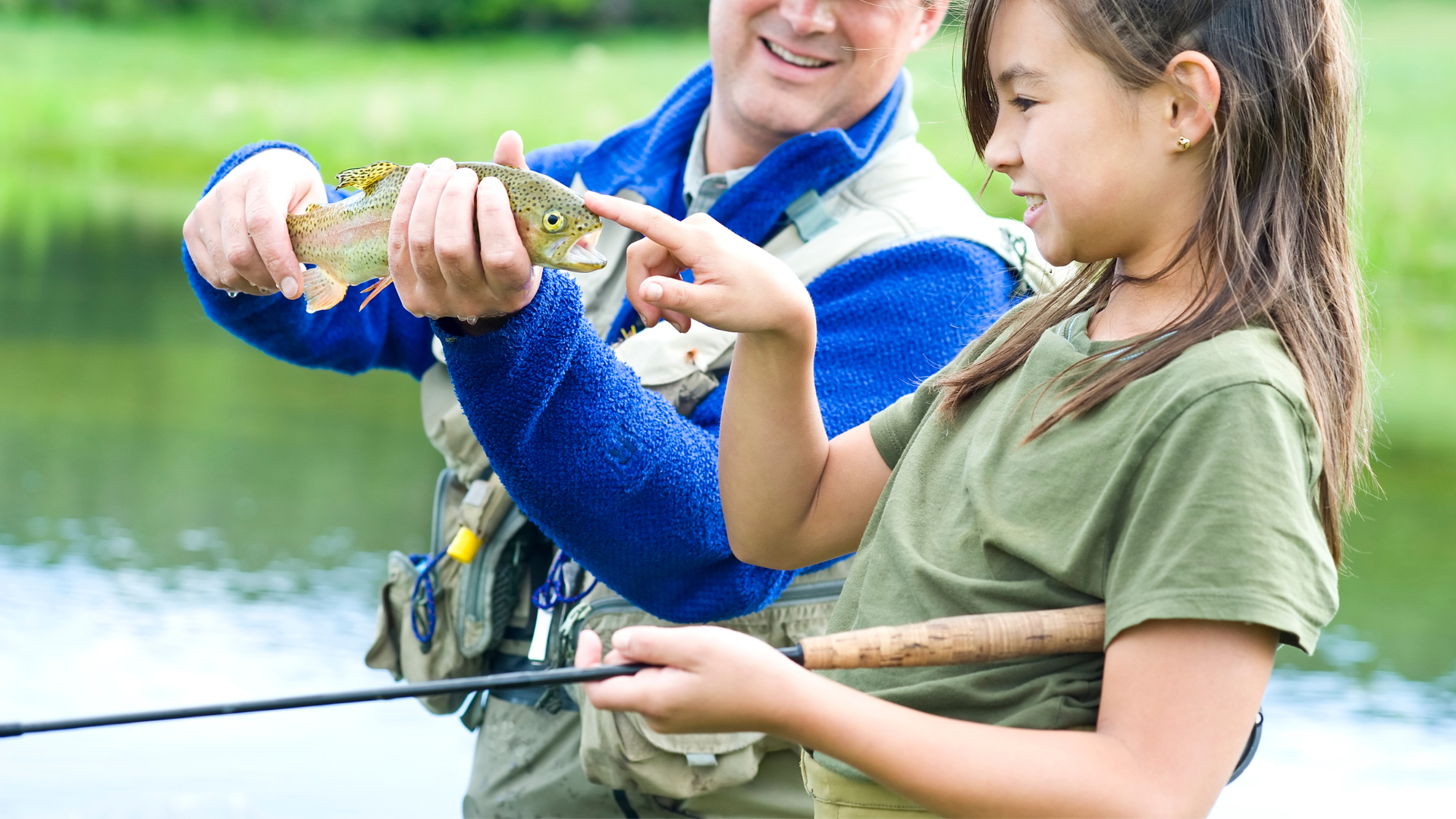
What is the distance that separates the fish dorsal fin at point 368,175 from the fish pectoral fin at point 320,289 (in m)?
0.14

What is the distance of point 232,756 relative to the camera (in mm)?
4180

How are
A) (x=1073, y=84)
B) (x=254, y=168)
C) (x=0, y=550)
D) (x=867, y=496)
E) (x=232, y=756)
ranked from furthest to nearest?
(x=0, y=550)
(x=232, y=756)
(x=254, y=168)
(x=867, y=496)
(x=1073, y=84)

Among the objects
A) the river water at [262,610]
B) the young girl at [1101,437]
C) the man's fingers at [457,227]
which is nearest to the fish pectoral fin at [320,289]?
the man's fingers at [457,227]

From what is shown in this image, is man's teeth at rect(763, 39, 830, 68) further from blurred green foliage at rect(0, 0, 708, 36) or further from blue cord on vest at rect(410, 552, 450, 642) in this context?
blurred green foliage at rect(0, 0, 708, 36)

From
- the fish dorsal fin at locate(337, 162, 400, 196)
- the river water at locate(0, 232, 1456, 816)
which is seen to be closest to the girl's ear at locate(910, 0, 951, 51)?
the fish dorsal fin at locate(337, 162, 400, 196)

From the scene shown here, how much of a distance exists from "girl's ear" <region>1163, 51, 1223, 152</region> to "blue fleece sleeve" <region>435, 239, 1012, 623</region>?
0.74 metres

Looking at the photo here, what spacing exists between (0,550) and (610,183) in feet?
13.3

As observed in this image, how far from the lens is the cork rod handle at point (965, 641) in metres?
1.35

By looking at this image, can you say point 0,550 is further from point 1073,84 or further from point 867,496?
point 1073,84

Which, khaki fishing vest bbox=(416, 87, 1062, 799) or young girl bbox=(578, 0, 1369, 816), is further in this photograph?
khaki fishing vest bbox=(416, 87, 1062, 799)

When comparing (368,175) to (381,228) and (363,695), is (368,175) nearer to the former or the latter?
(381,228)

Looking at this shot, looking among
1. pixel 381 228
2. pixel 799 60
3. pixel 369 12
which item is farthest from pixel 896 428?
pixel 369 12

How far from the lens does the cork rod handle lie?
1.35 metres

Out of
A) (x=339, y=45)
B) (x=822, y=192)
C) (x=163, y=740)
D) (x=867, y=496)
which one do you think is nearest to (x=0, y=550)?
(x=163, y=740)
